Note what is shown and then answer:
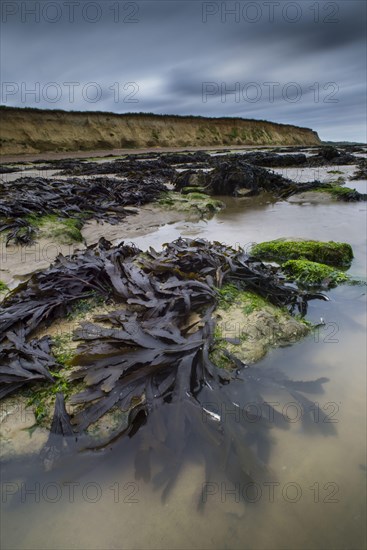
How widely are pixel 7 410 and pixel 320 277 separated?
8.38ft

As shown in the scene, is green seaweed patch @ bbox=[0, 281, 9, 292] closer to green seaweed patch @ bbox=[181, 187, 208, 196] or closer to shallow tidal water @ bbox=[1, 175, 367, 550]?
shallow tidal water @ bbox=[1, 175, 367, 550]

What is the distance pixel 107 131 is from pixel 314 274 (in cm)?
3490

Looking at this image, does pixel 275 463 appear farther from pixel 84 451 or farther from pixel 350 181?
pixel 350 181

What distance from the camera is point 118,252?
328cm

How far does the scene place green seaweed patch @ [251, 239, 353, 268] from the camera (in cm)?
354

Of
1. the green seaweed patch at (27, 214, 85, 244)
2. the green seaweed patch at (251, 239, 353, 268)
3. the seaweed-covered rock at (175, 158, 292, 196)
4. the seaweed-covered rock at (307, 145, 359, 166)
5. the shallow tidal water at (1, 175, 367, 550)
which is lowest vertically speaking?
the shallow tidal water at (1, 175, 367, 550)

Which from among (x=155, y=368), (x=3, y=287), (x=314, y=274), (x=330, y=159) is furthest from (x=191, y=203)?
(x=330, y=159)

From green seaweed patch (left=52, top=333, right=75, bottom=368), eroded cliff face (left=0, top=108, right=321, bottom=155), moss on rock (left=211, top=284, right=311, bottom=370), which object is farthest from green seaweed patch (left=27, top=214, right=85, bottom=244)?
eroded cliff face (left=0, top=108, right=321, bottom=155)

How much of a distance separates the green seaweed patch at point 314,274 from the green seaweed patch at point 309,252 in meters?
0.34

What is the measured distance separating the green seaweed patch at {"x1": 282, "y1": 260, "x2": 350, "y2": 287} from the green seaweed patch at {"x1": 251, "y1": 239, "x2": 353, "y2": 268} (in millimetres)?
336

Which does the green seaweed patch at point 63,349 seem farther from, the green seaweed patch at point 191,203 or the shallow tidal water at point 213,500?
the green seaweed patch at point 191,203

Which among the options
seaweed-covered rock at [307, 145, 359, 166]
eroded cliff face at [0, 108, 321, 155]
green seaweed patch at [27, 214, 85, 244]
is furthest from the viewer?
eroded cliff face at [0, 108, 321, 155]

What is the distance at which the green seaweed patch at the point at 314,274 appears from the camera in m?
3.05

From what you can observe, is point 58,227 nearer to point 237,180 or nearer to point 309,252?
point 309,252
